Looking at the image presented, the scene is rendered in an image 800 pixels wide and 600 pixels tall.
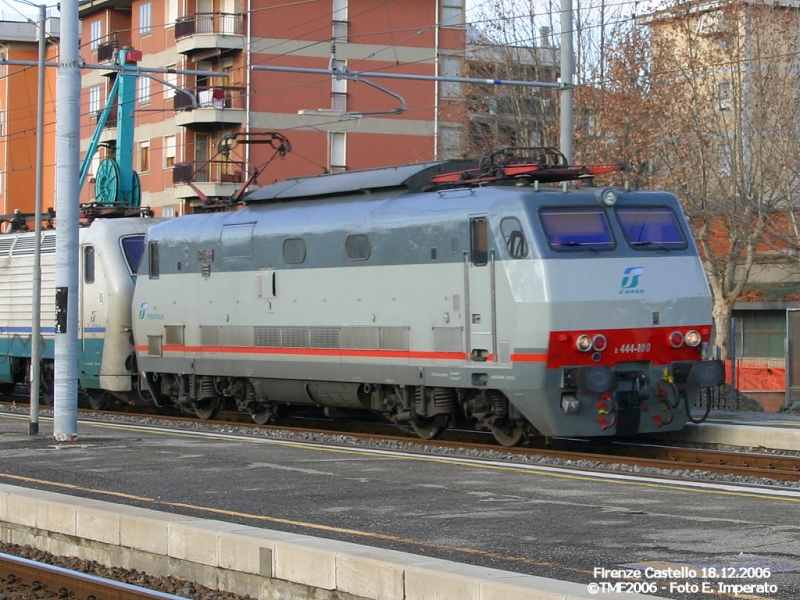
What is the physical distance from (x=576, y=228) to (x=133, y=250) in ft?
32.7

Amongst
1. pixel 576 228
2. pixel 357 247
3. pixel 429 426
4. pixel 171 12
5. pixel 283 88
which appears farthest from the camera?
pixel 171 12

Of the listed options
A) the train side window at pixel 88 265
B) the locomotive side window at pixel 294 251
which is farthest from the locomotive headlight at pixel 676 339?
the train side window at pixel 88 265

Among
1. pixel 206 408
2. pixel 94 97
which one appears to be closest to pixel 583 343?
pixel 206 408

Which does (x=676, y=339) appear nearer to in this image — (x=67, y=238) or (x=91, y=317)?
(x=67, y=238)

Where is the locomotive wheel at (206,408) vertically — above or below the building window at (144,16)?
below

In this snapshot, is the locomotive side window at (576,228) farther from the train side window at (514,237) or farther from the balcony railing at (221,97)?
the balcony railing at (221,97)

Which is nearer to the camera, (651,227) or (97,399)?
(651,227)

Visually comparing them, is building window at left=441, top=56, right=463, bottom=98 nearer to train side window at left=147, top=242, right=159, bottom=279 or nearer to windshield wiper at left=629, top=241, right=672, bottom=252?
train side window at left=147, top=242, right=159, bottom=279

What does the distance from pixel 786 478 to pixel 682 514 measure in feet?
12.8

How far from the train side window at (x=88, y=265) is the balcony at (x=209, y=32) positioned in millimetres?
26128

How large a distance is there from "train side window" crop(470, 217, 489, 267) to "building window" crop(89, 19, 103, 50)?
43176 millimetres

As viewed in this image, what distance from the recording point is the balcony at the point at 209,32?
47844 millimetres

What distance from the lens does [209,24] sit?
162 feet

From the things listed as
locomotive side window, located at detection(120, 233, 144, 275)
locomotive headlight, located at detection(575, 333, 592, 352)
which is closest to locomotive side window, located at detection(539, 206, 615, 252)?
locomotive headlight, located at detection(575, 333, 592, 352)
